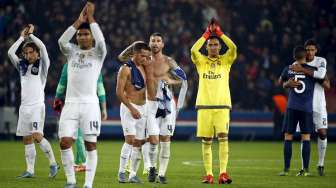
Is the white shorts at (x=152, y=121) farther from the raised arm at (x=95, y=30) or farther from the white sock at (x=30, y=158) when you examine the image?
the white sock at (x=30, y=158)

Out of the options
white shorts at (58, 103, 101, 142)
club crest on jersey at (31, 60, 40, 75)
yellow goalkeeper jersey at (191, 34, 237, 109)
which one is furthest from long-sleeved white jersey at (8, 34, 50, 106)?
white shorts at (58, 103, 101, 142)

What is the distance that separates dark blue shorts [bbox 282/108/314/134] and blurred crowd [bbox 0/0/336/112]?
13087mm

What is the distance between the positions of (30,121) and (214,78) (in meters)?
3.72

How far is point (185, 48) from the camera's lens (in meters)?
33.1

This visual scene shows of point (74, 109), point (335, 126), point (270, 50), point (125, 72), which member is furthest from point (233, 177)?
point (270, 50)

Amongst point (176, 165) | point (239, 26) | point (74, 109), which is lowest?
point (176, 165)

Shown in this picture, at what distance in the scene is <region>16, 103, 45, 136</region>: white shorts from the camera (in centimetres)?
1706

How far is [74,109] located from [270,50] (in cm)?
1996

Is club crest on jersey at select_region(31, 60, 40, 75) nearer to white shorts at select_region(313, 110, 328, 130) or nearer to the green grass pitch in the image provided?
the green grass pitch

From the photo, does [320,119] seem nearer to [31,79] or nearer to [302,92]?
[302,92]

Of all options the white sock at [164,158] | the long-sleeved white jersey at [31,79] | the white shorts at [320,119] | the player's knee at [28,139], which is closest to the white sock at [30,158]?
the player's knee at [28,139]

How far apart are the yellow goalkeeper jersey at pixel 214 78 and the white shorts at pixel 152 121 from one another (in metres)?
0.89

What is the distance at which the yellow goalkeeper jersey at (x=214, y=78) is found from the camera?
1628 cm

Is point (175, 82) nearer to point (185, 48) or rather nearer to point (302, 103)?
point (302, 103)
